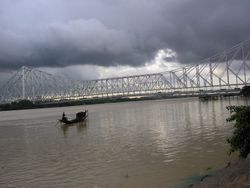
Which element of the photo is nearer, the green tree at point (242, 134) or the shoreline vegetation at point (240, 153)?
the shoreline vegetation at point (240, 153)

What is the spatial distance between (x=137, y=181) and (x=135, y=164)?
3.27 metres

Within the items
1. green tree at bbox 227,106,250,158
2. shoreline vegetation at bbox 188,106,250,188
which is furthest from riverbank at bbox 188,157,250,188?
green tree at bbox 227,106,250,158

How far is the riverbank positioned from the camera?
1085 centimetres

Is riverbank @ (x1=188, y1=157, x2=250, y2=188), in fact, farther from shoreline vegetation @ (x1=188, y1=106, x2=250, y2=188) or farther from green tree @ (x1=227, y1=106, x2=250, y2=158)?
green tree @ (x1=227, y1=106, x2=250, y2=158)

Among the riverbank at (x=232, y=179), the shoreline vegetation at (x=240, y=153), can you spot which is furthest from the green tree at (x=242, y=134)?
the riverbank at (x=232, y=179)

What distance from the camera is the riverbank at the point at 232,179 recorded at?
10846mm

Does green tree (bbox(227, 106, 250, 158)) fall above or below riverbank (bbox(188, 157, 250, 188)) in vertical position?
above

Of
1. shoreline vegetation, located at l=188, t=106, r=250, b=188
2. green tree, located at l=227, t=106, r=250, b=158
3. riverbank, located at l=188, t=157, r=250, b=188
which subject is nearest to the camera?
riverbank, located at l=188, t=157, r=250, b=188

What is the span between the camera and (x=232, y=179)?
11430 mm

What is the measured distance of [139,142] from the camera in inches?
1027

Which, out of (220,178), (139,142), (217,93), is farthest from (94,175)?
(217,93)

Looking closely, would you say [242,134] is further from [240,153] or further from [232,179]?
[232,179]

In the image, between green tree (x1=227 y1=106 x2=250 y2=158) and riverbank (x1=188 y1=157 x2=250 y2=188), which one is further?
green tree (x1=227 y1=106 x2=250 y2=158)

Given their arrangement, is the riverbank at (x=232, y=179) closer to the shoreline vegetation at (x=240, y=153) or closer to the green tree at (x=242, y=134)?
the shoreline vegetation at (x=240, y=153)
